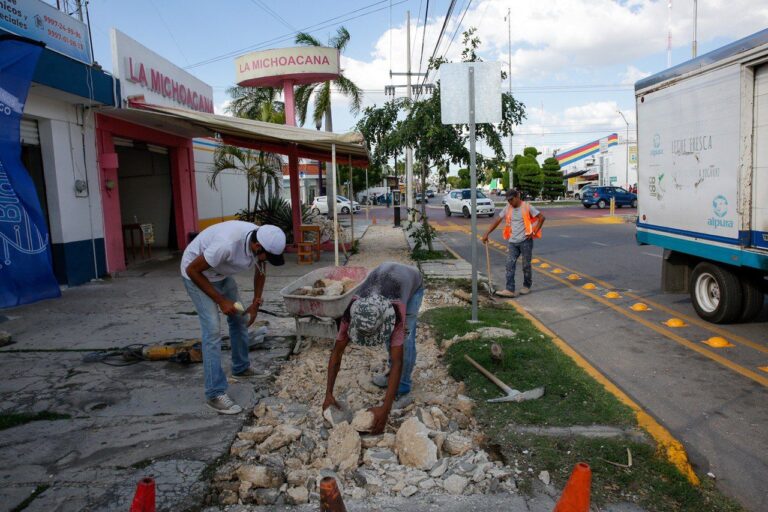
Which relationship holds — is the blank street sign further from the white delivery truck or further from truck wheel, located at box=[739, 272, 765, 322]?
truck wheel, located at box=[739, 272, 765, 322]

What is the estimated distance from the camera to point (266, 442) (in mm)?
4035

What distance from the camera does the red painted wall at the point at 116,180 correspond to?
11805mm

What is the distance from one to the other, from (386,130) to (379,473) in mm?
11364

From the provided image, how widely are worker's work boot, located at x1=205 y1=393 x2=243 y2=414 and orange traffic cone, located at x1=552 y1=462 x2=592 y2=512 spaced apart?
2.75 m

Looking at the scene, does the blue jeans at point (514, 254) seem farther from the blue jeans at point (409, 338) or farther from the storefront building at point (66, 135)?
the storefront building at point (66, 135)

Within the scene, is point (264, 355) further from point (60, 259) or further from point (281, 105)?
point (281, 105)

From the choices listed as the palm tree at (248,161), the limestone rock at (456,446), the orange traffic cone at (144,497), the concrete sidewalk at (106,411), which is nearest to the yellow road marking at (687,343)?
the limestone rock at (456,446)

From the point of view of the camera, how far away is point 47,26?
988 centimetres

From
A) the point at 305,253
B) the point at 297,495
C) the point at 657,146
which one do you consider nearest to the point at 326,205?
the point at 305,253

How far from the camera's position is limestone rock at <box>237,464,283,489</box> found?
11.7 feet

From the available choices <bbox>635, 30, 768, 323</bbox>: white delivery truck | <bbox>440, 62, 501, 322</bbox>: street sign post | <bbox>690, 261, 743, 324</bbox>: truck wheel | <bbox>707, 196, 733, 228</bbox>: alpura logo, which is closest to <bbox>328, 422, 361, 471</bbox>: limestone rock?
<bbox>440, 62, 501, 322</bbox>: street sign post

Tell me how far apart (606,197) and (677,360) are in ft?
117

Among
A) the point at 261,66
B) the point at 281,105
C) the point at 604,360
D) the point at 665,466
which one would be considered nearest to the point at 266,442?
the point at 665,466

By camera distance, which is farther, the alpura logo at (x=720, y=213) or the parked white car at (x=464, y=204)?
the parked white car at (x=464, y=204)
